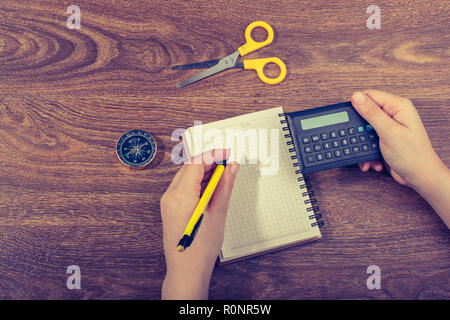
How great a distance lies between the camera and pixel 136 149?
836mm

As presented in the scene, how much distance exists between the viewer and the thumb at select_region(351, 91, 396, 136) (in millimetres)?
786

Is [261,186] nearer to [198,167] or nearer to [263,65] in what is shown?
[198,167]

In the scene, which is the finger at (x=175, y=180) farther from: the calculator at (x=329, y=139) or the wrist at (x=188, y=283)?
the calculator at (x=329, y=139)

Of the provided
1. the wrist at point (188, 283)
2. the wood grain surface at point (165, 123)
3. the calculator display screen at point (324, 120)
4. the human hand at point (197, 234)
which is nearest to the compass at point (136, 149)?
the wood grain surface at point (165, 123)

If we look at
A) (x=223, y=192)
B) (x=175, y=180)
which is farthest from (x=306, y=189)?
(x=175, y=180)

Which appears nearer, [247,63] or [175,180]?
[175,180]

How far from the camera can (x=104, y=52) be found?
0.88 m

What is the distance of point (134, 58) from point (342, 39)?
0.56 meters

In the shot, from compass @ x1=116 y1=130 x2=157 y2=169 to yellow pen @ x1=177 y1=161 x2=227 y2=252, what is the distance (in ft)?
0.64

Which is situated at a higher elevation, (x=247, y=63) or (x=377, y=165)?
(x=247, y=63)

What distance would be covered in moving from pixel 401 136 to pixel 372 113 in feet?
0.28

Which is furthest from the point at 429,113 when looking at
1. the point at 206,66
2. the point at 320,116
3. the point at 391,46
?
the point at 206,66

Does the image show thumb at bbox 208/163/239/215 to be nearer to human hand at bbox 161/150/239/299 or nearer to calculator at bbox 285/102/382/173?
human hand at bbox 161/150/239/299

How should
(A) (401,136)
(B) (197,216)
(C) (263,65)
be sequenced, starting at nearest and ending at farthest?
(B) (197,216)
(A) (401,136)
(C) (263,65)
